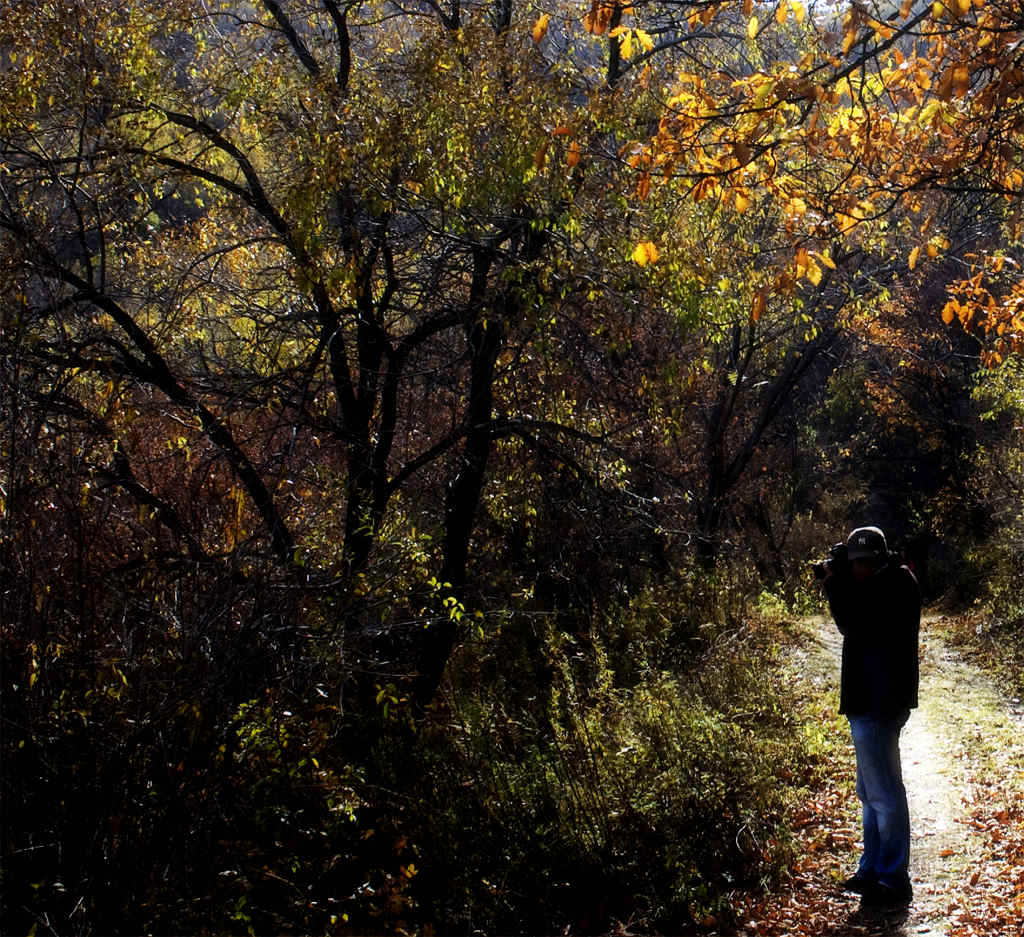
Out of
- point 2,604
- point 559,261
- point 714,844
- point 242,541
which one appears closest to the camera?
point 2,604

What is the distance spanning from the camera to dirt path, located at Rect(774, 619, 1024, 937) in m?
5.23

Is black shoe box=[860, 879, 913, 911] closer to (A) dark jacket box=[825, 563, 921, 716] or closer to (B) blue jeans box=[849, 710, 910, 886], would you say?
(B) blue jeans box=[849, 710, 910, 886]

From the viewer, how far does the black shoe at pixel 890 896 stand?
209 inches

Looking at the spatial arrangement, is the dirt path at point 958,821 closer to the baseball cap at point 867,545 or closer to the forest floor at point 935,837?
the forest floor at point 935,837

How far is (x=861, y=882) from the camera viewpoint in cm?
544

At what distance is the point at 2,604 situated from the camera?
430cm

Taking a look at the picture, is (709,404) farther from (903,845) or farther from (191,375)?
(903,845)

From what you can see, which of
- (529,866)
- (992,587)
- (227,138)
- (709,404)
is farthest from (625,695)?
(992,587)

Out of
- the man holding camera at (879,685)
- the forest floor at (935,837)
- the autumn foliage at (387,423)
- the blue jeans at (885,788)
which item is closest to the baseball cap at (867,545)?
the man holding camera at (879,685)

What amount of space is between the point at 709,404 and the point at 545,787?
37.1 feet

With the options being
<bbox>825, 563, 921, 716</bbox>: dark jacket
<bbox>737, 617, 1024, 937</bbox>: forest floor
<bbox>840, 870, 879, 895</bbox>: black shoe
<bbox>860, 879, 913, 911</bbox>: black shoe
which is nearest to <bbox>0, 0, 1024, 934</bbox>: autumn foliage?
<bbox>737, 617, 1024, 937</bbox>: forest floor

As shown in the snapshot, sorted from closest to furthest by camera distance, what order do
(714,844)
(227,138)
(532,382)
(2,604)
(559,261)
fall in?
1. (2,604)
2. (714,844)
3. (559,261)
4. (227,138)
5. (532,382)

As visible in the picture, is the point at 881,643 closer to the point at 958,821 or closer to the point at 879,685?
the point at 879,685

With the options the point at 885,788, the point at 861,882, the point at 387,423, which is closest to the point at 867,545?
the point at 885,788
